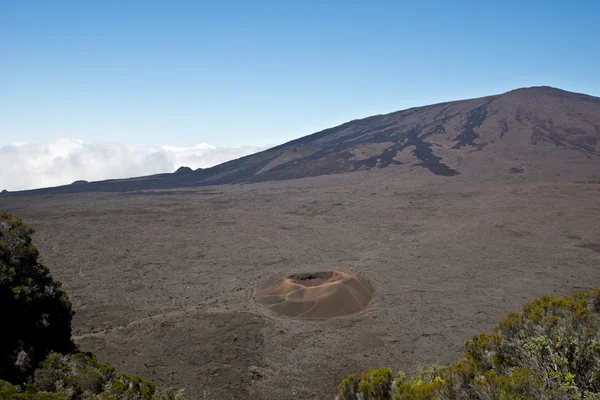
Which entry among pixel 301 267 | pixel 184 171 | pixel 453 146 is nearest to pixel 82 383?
pixel 301 267

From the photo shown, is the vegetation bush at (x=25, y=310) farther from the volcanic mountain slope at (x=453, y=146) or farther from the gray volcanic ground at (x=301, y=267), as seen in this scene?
the volcanic mountain slope at (x=453, y=146)

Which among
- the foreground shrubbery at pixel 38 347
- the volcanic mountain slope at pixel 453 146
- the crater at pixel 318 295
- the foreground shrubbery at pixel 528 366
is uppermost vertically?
the volcanic mountain slope at pixel 453 146

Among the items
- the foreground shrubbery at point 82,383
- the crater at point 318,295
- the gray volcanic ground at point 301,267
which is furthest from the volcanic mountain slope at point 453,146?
the foreground shrubbery at point 82,383

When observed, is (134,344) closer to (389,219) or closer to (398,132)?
(389,219)

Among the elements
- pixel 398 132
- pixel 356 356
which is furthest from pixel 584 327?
pixel 398 132

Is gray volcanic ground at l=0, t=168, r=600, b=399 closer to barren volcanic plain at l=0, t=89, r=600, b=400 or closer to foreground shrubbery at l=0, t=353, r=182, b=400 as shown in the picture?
barren volcanic plain at l=0, t=89, r=600, b=400

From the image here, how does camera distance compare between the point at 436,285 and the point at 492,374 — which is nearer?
the point at 492,374

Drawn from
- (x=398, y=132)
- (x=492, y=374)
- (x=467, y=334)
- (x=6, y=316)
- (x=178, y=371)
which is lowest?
(x=467, y=334)

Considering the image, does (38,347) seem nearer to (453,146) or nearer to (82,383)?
(82,383)
